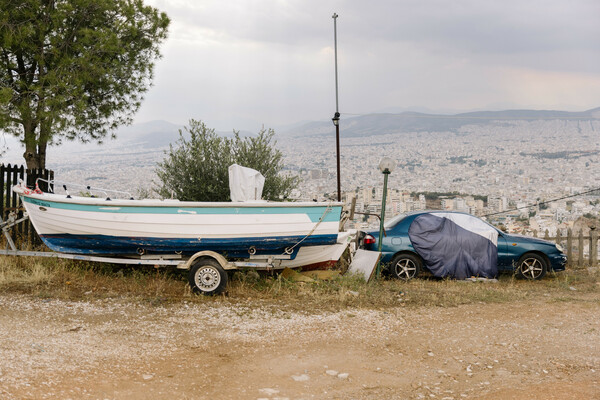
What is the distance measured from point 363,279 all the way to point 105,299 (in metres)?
4.57

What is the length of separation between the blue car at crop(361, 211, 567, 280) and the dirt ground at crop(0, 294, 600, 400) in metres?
2.53

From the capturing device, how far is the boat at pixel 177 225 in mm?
8266

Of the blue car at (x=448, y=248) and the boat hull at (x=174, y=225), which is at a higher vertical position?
the boat hull at (x=174, y=225)

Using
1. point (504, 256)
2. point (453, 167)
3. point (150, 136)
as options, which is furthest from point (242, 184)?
point (150, 136)

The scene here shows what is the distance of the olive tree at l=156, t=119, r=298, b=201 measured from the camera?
44.6ft

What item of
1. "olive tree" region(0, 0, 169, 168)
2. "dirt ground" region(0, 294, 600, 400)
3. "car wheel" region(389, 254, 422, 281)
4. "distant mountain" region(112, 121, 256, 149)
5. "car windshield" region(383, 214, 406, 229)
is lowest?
"dirt ground" region(0, 294, 600, 400)

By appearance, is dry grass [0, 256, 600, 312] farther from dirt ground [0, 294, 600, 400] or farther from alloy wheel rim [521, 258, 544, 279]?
alloy wheel rim [521, 258, 544, 279]

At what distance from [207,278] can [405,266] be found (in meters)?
4.33

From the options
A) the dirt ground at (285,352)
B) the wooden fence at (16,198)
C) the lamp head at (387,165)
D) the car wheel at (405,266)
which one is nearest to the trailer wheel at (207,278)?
the dirt ground at (285,352)

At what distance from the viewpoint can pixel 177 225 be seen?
830 cm

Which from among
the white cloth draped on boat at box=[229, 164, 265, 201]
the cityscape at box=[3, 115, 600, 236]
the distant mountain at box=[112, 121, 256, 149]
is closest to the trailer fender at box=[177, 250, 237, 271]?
the white cloth draped on boat at box=[229, 164, 265, 201]

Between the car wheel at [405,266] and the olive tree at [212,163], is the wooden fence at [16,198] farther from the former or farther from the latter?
the car wheel at [405,266]

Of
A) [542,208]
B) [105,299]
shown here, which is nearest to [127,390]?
[105,299]

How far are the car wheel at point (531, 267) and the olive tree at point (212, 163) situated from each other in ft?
20.9
